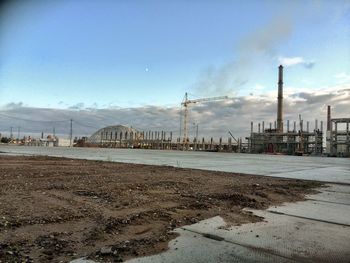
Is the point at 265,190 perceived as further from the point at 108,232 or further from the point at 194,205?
the point at 108,232

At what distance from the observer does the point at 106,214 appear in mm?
6773

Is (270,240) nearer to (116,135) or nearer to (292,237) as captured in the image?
(292,237)

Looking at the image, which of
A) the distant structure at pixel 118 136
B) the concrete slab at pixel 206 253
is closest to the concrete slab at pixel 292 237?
the concrete slab at pixel 206 253

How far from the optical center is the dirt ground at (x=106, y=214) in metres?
4.83

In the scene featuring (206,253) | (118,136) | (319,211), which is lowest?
(206,253)

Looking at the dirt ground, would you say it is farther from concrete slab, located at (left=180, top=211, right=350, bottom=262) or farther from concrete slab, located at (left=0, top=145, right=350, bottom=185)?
concrete slab, located at (left=0, top=145, right=350, bottom=185)

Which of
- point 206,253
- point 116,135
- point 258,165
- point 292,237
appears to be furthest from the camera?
point 116,135

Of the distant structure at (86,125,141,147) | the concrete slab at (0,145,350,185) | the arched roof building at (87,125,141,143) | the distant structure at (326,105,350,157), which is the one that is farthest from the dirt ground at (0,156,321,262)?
the arched roof building at (87,125,141,143)

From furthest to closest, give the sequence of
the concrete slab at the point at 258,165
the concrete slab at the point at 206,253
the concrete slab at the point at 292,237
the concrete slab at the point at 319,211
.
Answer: the concrete slab at the point at 258,165, the concrete slab at the point at 319,211, the concrete slab at the point at 292,237, the concrete slab at the point at 206,253

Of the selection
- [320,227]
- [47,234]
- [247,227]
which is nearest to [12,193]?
[47,234]

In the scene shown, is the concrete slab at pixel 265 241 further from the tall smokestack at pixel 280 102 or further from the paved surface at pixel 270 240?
the tall smokestack at pixel 280 102

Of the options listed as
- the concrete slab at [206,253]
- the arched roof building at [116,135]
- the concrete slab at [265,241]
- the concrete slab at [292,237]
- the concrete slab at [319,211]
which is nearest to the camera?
the concrete slab at [206,253]

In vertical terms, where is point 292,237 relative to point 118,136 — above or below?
below

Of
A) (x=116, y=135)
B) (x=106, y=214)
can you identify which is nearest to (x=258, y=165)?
(x=106, y=214)
